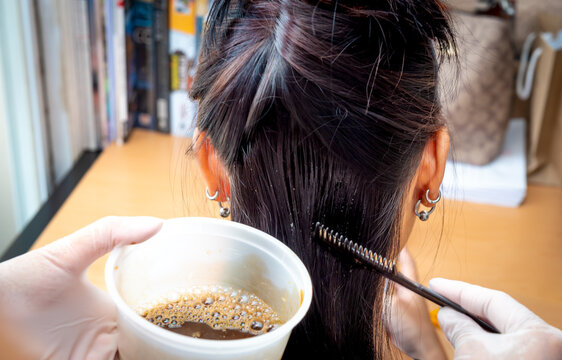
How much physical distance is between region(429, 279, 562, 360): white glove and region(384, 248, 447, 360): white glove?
72 millimetres

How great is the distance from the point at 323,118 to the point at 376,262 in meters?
0.15

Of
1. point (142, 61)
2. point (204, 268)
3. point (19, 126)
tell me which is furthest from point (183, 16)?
point (204, 268)

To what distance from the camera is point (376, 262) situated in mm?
488

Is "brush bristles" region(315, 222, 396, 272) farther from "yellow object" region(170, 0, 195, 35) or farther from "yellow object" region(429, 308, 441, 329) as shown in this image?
"yellow object" region(170, 0, 195, 35)

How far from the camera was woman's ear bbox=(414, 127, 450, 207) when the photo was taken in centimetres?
52

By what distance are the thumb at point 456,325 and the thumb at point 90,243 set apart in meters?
0.27

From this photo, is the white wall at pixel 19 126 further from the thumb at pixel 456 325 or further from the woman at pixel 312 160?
the thumb at pixel 456 325

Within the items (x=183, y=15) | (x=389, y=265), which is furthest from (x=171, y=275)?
(x=183, y=15)

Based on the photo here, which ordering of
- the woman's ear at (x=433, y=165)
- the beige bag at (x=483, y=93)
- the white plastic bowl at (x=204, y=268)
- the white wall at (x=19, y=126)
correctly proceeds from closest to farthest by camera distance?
the white plastic bowl at (x=204, y=268), the woman's ear at (x=433, y=165), the white wall at (x=19, y=126), the beige bag at (x=483, y=93)

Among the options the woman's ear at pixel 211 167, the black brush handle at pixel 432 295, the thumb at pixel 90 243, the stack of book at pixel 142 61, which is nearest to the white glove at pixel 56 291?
the thumb at pixel 90 243

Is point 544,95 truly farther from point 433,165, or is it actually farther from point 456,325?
point 456,325

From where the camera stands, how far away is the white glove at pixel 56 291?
440mm

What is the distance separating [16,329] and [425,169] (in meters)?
0.41

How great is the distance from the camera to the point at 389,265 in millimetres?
493
